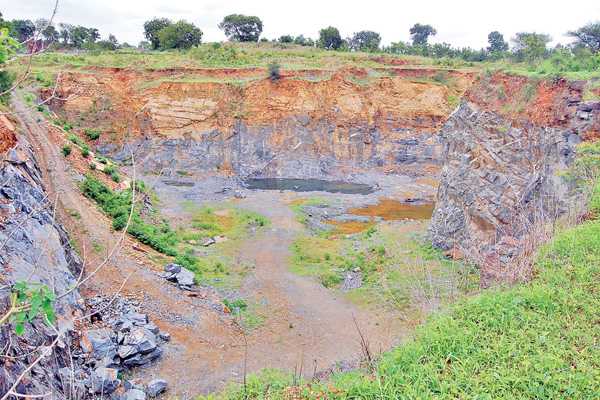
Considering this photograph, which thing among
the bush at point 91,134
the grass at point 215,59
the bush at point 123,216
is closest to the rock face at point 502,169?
the bush at point 123,216

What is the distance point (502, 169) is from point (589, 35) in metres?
19.7

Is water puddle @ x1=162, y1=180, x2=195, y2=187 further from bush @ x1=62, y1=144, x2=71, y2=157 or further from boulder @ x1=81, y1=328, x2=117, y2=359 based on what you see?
boulder @ x1=81, y1=328, x2=117, y2=359

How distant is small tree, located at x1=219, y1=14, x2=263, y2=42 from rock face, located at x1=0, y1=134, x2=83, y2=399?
45.5 metres

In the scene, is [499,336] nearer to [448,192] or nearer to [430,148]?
[448,192]

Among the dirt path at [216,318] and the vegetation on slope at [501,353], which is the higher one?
the vegetation on slope at [501,353]

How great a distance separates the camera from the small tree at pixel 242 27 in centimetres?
5694

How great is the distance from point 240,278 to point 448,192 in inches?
372

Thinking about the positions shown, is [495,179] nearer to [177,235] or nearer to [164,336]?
[164,336]

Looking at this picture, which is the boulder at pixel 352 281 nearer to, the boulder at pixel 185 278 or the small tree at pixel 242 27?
the boulder at pixel 185 278

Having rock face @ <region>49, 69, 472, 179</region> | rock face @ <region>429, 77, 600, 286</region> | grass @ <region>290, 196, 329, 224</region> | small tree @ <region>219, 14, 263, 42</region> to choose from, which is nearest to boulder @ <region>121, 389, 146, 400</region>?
rock face @ <region>429, 77, 600, 286</region>

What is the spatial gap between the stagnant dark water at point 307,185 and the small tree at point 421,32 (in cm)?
4344

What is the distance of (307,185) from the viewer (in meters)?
32.9

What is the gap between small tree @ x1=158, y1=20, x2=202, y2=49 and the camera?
4909 cm

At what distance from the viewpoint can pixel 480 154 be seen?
693 inches
